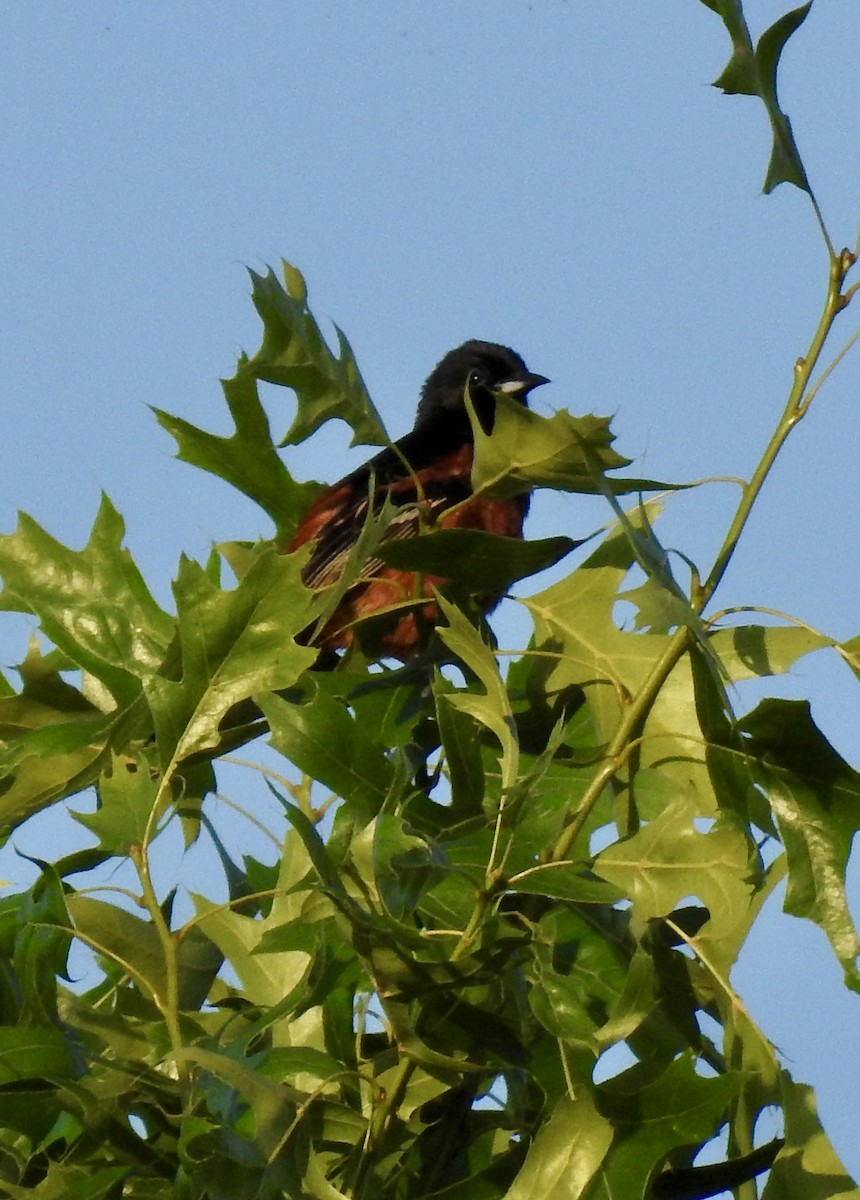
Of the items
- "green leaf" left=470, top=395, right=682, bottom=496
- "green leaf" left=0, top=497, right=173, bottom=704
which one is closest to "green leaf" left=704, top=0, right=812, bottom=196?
"green leaf" left=470, top=395, right=682, bottom=496

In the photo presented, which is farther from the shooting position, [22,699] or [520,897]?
[22,699]

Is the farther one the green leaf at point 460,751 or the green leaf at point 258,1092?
the green leaf at point 460,751

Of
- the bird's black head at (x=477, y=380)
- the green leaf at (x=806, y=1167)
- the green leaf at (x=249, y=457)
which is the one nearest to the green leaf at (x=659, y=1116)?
the green leaf at (x=806, y=1167)

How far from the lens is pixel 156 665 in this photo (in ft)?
7.53

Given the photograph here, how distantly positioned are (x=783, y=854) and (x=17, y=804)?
100 centimetres

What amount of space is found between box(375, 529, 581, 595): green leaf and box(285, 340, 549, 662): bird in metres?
0.07

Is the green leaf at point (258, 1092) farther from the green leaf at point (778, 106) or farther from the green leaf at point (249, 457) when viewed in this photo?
the green leaf at point (249, 457)

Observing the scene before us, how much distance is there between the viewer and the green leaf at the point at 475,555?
6.90 ft

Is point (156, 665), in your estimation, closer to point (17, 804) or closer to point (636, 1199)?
point (17, 804)

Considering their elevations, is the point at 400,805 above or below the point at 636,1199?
above

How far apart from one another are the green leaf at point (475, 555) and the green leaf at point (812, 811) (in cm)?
A: 34

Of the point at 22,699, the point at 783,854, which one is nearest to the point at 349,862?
the point at 783,854

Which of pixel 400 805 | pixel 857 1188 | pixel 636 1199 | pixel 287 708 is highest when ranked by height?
pixel 287 708

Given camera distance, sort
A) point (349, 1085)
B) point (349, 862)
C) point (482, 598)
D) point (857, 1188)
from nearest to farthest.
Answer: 1. point (349, 862)
2. point (349, 1085)
3. point (857, 1188)
4. point (482, 598)
